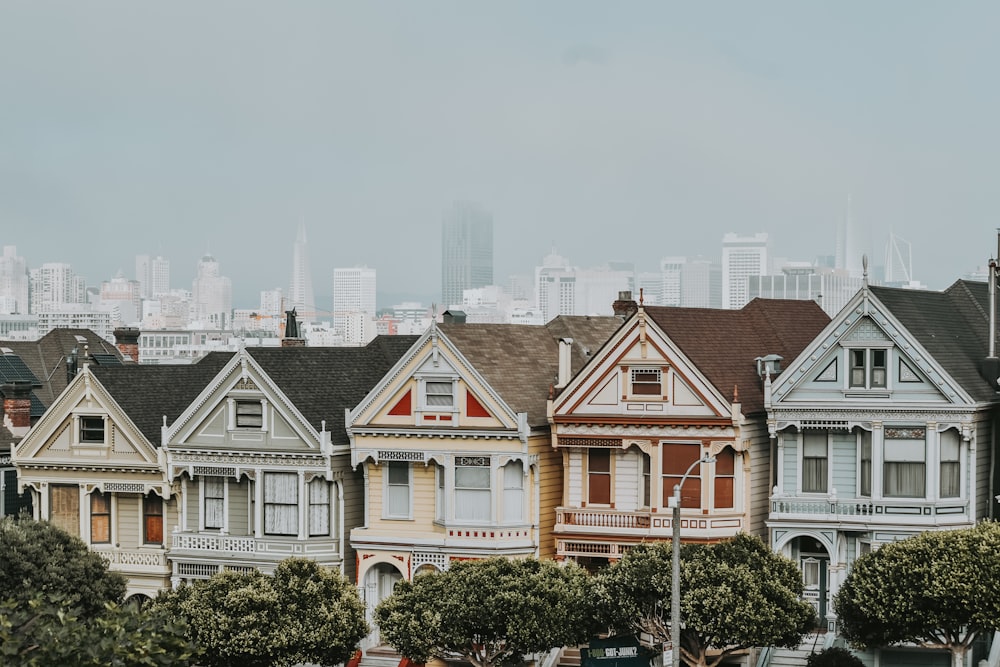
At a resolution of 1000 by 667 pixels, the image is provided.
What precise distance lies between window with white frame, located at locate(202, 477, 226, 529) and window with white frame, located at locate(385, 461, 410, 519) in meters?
5.65

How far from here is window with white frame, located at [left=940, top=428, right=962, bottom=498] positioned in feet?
160

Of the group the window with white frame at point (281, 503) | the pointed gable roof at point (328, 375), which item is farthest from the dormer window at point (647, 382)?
the window with white frame at point (281, 503)

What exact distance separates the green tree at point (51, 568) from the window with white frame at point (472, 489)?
10607mm

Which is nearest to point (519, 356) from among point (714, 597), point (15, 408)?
point (714, 597)

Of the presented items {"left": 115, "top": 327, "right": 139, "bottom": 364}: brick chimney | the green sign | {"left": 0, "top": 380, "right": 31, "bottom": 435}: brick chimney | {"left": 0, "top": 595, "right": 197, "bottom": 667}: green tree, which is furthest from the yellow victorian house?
{"left": 115, "top": 327, "right": 139, "bottom": 364}: brick chimney

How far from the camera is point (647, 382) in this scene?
5150 centimetres

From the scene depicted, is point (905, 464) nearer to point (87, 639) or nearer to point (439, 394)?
point (439, 394)

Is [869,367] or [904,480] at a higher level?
[869,367]

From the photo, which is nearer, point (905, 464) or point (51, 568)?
point (905, 464)

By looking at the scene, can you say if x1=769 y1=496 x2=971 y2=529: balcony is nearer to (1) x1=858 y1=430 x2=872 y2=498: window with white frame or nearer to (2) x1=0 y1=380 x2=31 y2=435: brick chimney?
(1) x1=858 y1=430 x2=872 y2=498: window with white frame

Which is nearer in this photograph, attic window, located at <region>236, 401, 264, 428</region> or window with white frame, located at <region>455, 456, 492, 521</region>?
window with white frame, located at <region>455, 456, 492, 521</region>

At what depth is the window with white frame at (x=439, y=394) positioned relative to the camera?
A: 53.4 m

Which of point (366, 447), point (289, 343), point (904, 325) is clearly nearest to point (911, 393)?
point (904, 325)

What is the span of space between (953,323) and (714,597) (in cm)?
1193
